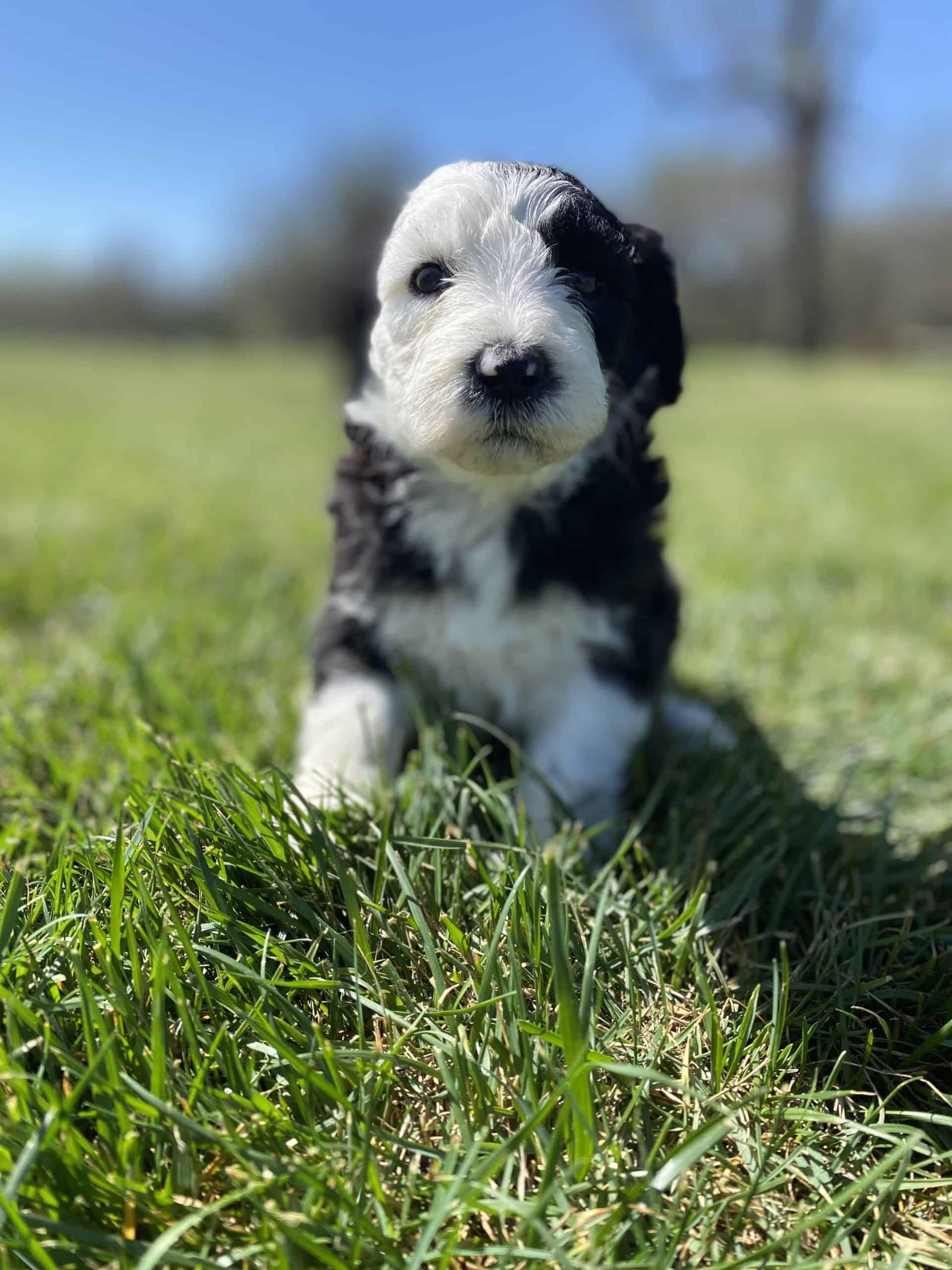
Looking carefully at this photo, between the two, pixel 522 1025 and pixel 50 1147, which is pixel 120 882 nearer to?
pixel 50 1147

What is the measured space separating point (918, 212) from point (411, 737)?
44173 mm

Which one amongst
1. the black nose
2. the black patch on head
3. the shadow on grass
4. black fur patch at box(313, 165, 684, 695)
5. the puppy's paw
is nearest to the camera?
the shadow on grass

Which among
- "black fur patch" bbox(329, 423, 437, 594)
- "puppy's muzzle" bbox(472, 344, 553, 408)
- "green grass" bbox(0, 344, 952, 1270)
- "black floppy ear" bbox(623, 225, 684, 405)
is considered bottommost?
"green grass" bbox(0, 344, 952, 1270)

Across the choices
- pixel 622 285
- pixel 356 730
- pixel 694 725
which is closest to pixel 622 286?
pixel 622 285

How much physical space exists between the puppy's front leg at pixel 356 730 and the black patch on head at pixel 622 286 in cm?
111

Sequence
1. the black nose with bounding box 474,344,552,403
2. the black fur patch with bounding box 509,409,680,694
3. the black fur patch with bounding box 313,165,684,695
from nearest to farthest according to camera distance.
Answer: the black nose with bounding box 474,344,552,403 → the black fur patch with bounding box 313,165,684,695 → the black fur patch with bounding box 509,409,680,694

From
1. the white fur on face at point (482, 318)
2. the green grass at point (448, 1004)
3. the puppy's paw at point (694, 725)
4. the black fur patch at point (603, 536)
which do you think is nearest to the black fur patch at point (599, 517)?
the black fur patch at point (603, 536)

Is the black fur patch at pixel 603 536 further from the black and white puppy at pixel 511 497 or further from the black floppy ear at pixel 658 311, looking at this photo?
the black floppy ear at pixel 658 311

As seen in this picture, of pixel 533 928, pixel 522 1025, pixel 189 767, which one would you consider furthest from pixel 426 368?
pixel 522 1025

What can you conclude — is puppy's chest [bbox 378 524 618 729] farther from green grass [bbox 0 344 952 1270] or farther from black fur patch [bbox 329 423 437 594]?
green grass [bbox 0 344 952 1270]

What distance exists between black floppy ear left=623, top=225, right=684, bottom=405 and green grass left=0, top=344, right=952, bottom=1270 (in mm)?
1123

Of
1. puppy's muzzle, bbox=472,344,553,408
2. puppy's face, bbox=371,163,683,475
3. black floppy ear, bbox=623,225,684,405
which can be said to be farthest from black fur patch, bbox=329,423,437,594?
black floppy ear, bbox=623,225,684,405

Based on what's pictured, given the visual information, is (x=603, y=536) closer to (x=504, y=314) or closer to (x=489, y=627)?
(x=489, y=627)

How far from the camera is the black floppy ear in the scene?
2381 millimetres
